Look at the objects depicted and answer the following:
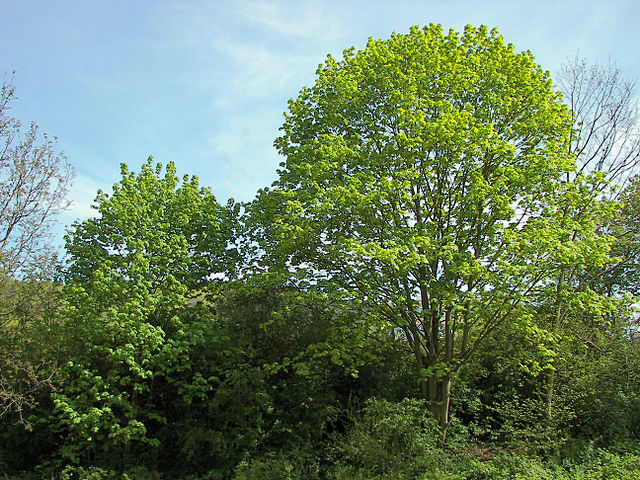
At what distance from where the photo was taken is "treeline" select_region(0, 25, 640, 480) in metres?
11.5

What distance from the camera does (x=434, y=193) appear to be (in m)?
13.1

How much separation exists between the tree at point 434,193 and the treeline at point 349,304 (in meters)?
0.07

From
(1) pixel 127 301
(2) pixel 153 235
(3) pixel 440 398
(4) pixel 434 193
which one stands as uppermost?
(4) pixel 434 193

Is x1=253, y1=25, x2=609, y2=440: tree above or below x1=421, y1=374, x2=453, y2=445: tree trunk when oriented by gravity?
above

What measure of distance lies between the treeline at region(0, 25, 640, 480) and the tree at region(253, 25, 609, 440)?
7 cm

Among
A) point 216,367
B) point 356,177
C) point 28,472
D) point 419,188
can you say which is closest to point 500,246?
point 419,188

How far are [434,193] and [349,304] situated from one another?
3.81 meters

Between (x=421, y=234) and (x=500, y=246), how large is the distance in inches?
78.1

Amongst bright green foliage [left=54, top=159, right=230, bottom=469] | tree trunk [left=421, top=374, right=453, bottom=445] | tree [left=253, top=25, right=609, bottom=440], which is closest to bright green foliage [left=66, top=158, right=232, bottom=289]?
bright green foliage [left=54, top=159, right=230, bottom=469]

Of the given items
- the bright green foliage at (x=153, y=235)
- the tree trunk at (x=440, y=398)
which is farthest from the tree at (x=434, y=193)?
the bright green foliage at (x=153, y=235)

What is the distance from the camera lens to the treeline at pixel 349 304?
11492 millimetres

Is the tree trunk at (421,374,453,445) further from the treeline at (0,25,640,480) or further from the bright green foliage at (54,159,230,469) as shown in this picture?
the bright green foliage at (54,159,230,469)

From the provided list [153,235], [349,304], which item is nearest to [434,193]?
[349,304]

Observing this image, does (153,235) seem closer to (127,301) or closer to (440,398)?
(127,301)
